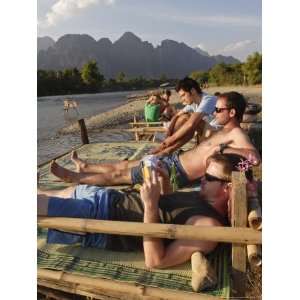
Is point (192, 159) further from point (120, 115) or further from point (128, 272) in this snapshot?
point (128, 272)

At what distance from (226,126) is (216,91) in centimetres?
16

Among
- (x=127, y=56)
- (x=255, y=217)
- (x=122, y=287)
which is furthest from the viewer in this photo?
(x=127, y=56)

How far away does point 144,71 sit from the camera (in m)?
2.18

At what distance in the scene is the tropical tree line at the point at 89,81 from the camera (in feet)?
7.10

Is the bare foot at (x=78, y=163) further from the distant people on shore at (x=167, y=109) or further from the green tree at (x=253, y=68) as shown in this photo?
the green tree at (x=253, y=68)

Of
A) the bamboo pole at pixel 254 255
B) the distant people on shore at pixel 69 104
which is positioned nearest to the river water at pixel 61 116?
the distant people on shore at pixel 69 104

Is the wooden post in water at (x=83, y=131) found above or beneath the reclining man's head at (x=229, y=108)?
beneath

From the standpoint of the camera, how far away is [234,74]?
2.04 metres

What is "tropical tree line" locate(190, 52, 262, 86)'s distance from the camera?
1942 millimetres

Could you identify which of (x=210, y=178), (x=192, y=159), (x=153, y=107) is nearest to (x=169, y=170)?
(x=192, y=159)

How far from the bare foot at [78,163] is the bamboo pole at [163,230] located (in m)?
0.38

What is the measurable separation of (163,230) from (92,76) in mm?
886
